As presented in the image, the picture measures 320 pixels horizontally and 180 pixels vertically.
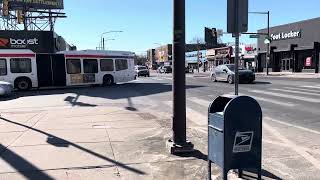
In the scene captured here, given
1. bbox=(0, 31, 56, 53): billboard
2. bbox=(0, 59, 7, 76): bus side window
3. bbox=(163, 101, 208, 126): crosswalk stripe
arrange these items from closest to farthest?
bbox=(163, 101, 208, 126): crosswalk stripe → bbox=(0, 59, 7, 76): bus side window → bbox=(0, 31, 56, 53): billboard

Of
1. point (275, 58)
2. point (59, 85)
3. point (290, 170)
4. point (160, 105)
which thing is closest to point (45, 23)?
point (275, 58)

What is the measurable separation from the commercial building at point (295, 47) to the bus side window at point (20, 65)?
29.4m

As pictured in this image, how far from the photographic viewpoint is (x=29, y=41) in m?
35.0

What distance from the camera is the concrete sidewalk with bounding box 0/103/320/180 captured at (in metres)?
7.00

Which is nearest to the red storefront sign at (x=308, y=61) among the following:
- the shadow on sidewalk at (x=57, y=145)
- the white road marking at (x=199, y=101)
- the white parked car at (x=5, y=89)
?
the white road marking at (x=199, y=101)

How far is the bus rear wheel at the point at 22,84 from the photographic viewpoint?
99.9 ft

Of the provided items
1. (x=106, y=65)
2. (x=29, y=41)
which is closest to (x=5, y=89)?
(x=106, y=65)

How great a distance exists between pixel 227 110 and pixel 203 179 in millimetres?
1432

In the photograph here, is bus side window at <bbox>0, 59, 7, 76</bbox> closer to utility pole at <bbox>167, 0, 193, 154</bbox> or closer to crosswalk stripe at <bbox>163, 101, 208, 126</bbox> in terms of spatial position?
crosswalk stripe at <bbox>163, 101, 208, 126</bbox>

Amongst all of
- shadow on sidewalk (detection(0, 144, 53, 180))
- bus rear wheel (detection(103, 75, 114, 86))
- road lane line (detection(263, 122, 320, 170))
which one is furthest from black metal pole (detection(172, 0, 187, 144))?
bus rear wheel (detection(103, 75, 114, 86))

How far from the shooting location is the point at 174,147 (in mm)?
8117

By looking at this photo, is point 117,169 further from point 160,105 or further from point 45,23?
point 45,23

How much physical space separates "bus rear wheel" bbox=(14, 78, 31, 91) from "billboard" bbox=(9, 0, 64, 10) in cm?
2878

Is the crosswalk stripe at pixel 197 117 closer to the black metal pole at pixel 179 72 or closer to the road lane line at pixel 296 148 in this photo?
the road lane line at pixel 296 148
